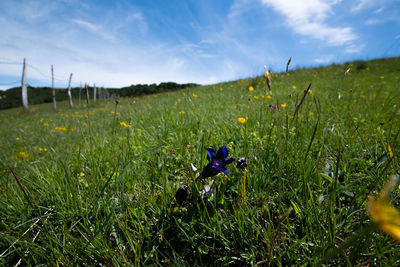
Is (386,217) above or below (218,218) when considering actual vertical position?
above

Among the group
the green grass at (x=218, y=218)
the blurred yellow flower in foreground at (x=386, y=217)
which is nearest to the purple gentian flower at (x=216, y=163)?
the green grass at (x=218, y=218)

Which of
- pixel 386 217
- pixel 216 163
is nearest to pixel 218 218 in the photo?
pixel 216 163

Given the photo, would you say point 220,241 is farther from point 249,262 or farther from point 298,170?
point 298,170

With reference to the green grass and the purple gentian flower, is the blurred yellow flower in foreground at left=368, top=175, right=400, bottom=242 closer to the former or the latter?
the green grass

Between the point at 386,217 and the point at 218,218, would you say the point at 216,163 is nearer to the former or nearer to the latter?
the point at 218,218

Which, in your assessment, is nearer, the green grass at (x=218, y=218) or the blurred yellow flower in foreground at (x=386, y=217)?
the blurred yellow flower in foreground at (x=386, y=217)

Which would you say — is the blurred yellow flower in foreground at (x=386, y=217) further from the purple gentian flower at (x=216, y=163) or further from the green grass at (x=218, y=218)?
the purple gentian flower at (x=216, y=163)

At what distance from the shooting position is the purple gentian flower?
45.5 inches

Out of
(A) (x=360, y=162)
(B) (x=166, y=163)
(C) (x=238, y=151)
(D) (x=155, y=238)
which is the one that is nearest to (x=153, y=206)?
(D) (x=155, y=238)

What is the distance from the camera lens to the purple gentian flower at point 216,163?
3.79ft

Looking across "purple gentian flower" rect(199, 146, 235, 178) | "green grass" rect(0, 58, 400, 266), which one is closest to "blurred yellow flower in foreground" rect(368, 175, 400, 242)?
"green grass" rect(0, 58, 400, 266)

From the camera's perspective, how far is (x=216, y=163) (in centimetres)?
119

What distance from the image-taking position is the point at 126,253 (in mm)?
1105

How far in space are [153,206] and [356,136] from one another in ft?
6.91
